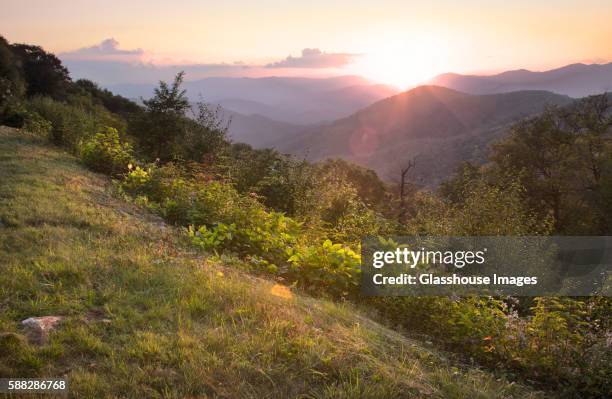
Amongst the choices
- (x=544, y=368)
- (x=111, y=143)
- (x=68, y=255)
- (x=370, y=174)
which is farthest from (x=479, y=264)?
(x=370, y=174)

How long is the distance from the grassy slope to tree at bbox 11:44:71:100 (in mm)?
45779

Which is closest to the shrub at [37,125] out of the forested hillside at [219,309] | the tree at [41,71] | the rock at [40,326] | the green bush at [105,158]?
the forested hillside at [219,309]

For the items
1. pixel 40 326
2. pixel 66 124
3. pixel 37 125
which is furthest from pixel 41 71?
pixel 40 326

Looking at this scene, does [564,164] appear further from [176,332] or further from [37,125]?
[176,332]

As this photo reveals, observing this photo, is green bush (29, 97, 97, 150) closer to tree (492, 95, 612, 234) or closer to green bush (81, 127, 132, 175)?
green bush (81, 127, 132, 175)

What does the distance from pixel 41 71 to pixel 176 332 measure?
173 feet

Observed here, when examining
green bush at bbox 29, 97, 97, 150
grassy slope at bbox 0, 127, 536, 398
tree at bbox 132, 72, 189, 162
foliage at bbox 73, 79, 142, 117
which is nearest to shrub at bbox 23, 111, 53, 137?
green bush at bbox 29, 97, 97, 150

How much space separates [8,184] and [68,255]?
4072 millimetres

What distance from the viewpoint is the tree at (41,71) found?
44.1 meters

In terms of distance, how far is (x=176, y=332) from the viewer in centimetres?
390

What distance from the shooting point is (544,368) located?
4750mm

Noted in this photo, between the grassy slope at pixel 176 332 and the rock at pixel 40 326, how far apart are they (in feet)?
0.24

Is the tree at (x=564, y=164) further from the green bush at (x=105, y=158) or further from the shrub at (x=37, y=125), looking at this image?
the shrub at (x=37, y=125)

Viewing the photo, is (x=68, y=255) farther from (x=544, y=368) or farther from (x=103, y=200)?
(x=544, y=368)
